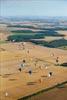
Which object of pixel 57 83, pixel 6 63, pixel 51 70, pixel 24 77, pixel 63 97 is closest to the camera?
pixel 63 97

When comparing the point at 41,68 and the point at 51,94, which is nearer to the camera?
the point at 51,94

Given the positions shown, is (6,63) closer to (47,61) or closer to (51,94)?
(47,61)

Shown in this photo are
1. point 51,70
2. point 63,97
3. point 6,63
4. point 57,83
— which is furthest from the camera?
point 6,63

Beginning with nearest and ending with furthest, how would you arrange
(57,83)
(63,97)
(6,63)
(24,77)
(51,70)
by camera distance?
(63,97) → (57,83) → (24,77) → (51,70) → (6,63)

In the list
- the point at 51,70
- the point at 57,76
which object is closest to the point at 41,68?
the point at 51,70

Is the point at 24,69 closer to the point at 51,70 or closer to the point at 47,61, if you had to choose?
the point at 51,70

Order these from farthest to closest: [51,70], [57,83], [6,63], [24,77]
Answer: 1. [6,63]
2. [51,70]
3. [24,77]
4. [57,83]

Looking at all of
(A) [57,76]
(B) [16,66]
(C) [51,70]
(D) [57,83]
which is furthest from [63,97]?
(B) [16,66]

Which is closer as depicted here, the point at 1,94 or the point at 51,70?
the point at 1,94
